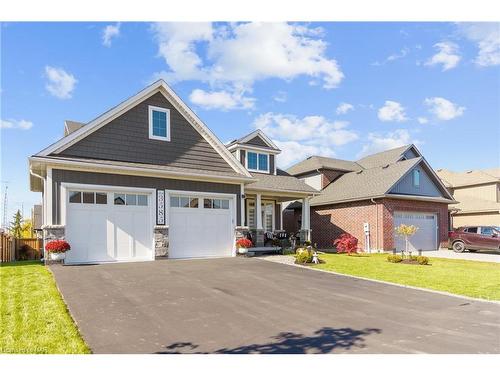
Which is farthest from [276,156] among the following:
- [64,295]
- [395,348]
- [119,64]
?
[395,348]

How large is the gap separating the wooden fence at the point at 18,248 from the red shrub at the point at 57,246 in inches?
241

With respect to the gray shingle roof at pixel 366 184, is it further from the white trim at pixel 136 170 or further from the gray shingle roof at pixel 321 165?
the white trim at pixel 136 170

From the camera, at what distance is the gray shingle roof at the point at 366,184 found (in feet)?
74.9

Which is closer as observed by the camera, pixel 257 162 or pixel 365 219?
pixel 365 219

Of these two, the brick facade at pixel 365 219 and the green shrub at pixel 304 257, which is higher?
the brick facade at pixel 365 219

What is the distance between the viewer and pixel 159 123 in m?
16.2

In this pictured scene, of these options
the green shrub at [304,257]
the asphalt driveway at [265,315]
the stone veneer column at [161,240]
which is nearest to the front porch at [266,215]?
the green shrub at [304,257]

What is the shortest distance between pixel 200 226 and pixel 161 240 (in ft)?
6.67

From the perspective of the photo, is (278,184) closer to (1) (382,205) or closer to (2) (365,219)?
(2) (365,219)

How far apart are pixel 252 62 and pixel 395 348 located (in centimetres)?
952

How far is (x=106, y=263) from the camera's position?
539 inches

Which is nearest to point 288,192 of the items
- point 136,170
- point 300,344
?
point 136,170

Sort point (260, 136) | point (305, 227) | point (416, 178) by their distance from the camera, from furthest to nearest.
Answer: point (416, 178) → point (260, 136) → point (305, 227)

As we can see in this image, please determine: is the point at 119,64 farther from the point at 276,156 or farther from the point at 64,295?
the point at 276,156
